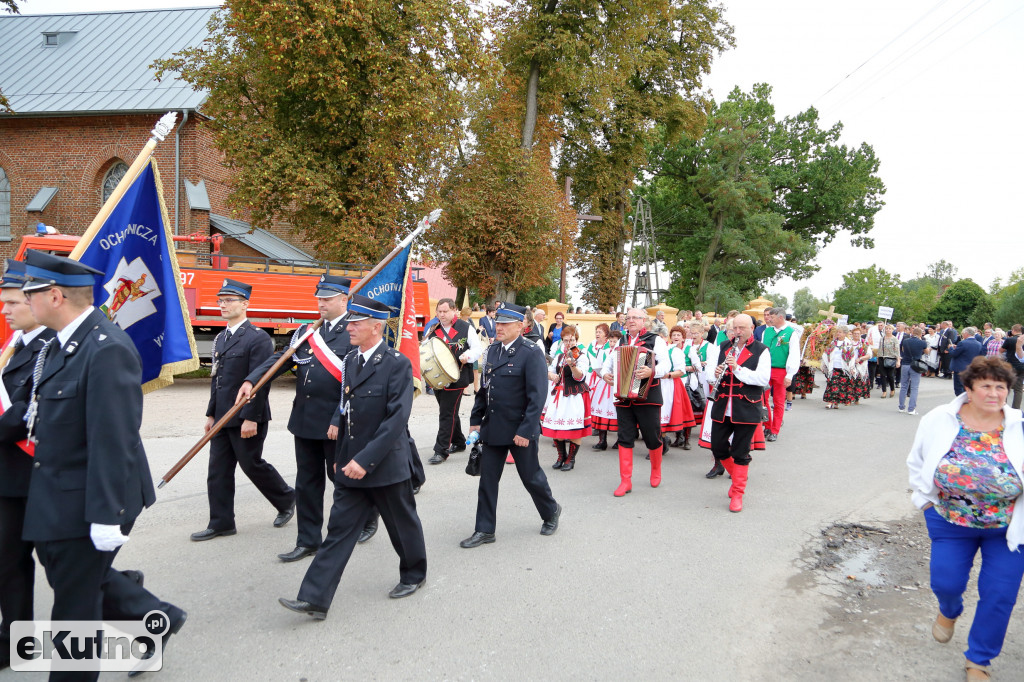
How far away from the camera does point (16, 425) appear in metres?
2.94

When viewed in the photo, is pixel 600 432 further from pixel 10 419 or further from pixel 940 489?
pixel 10 419

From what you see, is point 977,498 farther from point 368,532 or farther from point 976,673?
point 368,532

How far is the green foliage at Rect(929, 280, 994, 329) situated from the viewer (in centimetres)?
4319

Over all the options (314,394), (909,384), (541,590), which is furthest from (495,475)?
(909,384)

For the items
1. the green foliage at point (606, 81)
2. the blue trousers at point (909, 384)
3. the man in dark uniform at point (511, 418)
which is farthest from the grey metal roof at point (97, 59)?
the blue trousers at point (909, 384)

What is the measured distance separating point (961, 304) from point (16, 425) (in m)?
52.3

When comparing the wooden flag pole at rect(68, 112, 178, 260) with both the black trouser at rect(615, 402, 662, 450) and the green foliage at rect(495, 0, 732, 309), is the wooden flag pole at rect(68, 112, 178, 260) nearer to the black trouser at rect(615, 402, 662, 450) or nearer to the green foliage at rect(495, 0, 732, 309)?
the black trouser at rect(615, 402, 662, 450)

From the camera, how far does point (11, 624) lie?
324 centimetres

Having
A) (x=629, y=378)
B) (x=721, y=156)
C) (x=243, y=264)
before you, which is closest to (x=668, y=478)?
(x=629, y=378)

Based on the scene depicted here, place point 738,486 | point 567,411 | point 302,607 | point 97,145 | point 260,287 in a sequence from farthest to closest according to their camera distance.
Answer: point 97,145
point 260,287
point 567,411
point 738,486
point 302,607

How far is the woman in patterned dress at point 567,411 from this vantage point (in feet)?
25.6

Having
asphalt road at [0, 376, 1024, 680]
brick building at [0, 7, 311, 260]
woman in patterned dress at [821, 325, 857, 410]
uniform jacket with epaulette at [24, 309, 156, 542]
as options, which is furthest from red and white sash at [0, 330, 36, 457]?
brick building at [0, 7, 311, 260]

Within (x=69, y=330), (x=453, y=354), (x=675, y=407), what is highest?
(x=69, y=330)

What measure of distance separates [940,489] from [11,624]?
489cm
